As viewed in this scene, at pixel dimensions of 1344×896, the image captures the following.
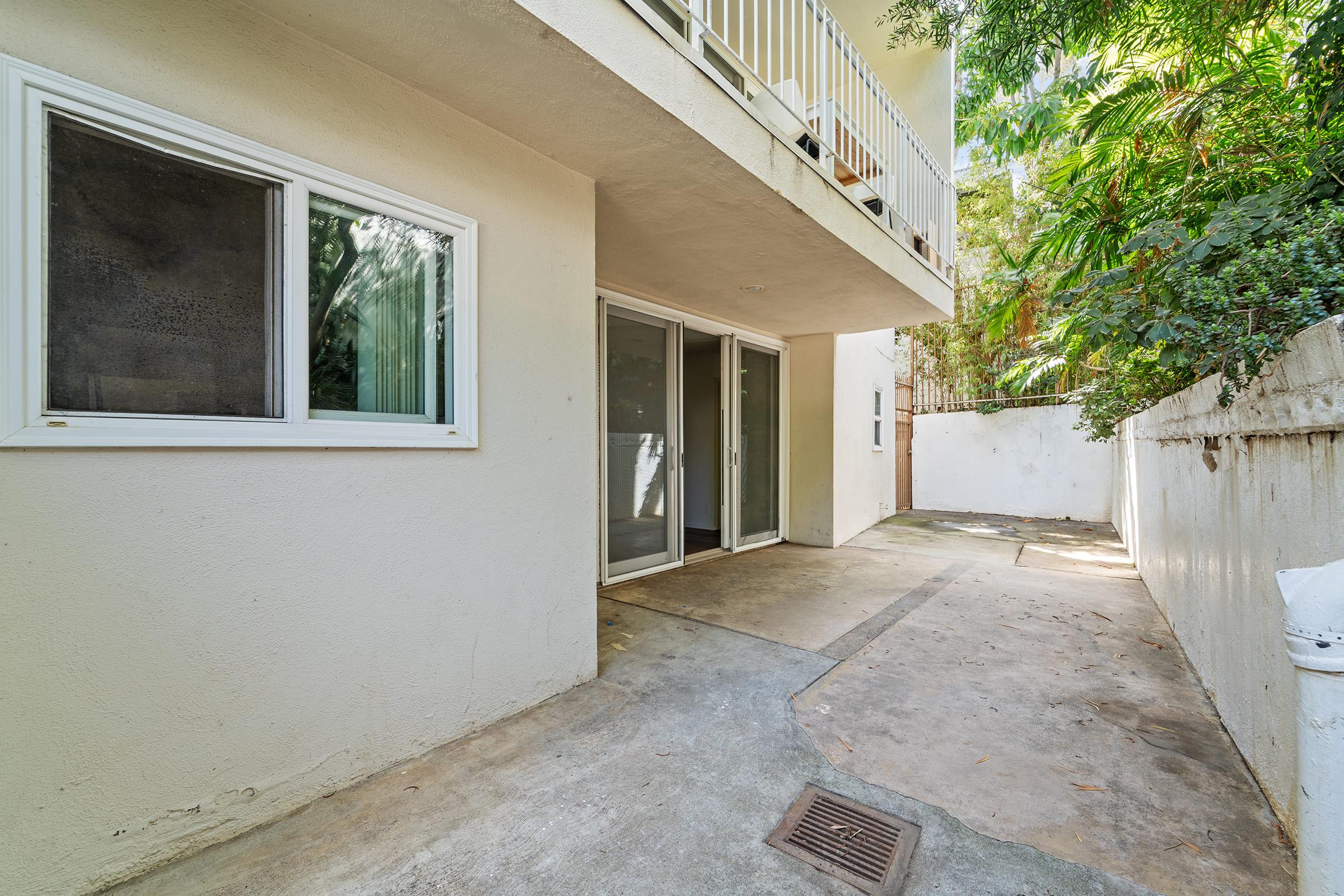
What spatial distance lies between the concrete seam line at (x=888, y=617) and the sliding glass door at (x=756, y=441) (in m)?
2.01

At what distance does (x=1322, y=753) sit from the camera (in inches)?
42.0

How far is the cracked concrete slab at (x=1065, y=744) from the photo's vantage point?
166 cm

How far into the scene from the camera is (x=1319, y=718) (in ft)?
3.52

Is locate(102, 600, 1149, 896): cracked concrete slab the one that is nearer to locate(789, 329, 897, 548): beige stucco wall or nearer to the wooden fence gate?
locate(789, 329, 897, 548): beige stucco wall

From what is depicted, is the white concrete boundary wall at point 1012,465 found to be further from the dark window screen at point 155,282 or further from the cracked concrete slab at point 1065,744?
the dark window screen at point 155,282

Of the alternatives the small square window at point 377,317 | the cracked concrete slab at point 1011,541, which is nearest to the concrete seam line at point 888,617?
the cracked concrete slab at point 1011,541

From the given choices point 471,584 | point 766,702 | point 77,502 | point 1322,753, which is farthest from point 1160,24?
point 77,502

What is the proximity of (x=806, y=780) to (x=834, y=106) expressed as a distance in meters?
4.17

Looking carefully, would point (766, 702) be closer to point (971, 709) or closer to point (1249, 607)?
point (971, 709)

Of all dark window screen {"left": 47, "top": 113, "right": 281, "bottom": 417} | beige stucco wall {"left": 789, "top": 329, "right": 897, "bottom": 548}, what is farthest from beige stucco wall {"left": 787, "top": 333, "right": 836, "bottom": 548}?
dark window screen {"left": 47, "top": 113, "right": 281, "bottom": 417}

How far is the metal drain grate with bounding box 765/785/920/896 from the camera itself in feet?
5.10

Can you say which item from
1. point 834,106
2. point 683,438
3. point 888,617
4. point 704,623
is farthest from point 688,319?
point 888,617

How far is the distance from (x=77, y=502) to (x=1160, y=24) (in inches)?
208

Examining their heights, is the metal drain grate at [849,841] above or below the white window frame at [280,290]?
below
